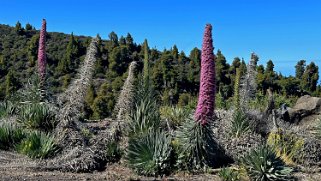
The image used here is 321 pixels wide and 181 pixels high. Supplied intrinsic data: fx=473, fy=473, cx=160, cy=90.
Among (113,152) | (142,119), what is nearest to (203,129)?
(142,119)

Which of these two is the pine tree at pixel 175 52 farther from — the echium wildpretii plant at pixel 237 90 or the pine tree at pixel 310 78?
the echium wildpretii plant at pixel 237 90

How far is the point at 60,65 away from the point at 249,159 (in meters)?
25.0

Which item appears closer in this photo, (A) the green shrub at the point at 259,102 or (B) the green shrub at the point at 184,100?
(A) the green shrub at the point at 259,102

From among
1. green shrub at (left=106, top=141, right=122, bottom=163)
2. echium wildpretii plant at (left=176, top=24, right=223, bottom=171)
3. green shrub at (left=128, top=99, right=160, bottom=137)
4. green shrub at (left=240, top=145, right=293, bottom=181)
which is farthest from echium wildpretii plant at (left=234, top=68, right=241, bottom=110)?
green shrub at (left=106, top=141, right=122, bottom=163)

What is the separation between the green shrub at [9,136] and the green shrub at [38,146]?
539mm

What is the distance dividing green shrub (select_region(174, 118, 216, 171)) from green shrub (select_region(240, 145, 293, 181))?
78 cm

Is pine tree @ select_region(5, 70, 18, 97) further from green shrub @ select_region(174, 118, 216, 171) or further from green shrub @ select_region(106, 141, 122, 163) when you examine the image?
green shrub @ select_region(174, 118, 216, 171)

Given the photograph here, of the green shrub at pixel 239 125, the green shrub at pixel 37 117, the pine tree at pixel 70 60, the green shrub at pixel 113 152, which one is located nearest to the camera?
the green shrub at pixel 113 152

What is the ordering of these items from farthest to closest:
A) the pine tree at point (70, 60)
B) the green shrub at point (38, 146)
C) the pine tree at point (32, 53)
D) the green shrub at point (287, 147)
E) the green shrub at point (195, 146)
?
the pine tree at point (32, 53) → the pine tree at point (70, 60) → the green shrub at point (287, 147) → the green shrub at point (38, 146) → the green shrub at point (195, 146)

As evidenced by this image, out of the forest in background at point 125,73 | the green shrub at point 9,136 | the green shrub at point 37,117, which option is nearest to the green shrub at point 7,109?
the green shrub at point 37,117

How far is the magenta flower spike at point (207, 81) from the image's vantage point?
8.48 meters

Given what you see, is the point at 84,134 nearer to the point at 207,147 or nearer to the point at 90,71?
the point at 90,71

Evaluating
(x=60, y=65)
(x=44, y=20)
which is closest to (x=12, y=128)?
(x=44, y=20)

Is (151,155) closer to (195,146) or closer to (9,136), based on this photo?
(195,146)
